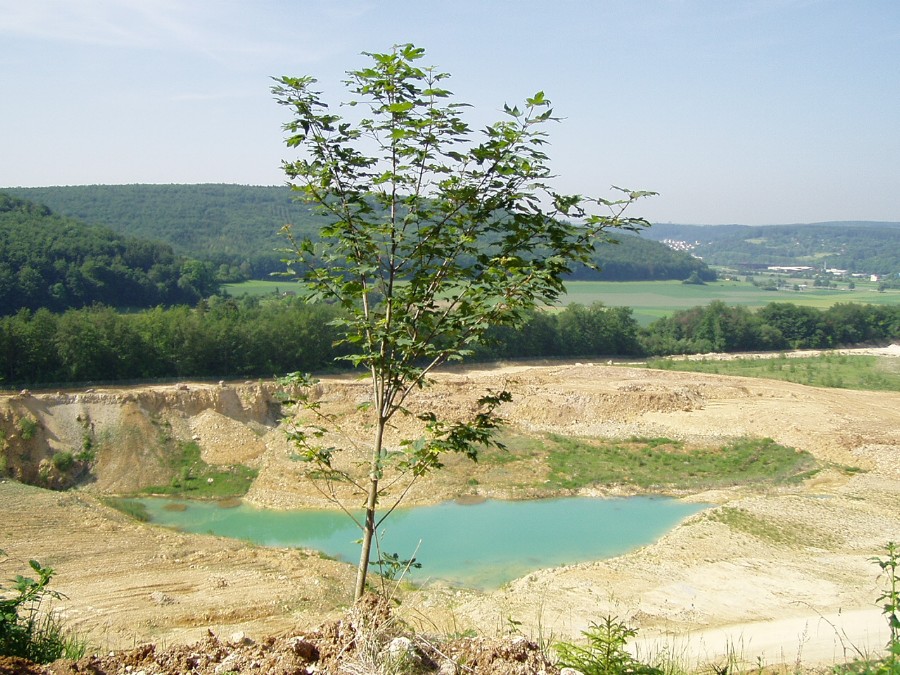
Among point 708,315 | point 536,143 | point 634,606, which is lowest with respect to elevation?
point 634,606

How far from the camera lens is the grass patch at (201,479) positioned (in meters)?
26.2

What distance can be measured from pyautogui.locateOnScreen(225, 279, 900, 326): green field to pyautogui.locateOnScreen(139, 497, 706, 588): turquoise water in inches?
1968

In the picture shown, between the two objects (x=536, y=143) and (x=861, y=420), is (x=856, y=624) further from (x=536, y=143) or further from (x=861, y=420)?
(x=861, y=420)

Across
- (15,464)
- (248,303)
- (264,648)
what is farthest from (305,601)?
(248,303)

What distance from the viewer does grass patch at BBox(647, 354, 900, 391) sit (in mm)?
45688

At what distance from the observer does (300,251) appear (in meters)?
5.38

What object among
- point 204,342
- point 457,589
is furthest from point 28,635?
point 204,342

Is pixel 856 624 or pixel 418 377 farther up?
pixel 418 377

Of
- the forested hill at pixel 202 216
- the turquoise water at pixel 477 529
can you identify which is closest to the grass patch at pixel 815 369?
the turquoise water at pixel 477 529

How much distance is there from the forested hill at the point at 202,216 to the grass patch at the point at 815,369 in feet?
111

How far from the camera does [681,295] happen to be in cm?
10725

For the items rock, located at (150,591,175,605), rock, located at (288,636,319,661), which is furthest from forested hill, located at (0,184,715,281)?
rock, located at (288,636,319,661)

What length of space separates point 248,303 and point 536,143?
51.1 m

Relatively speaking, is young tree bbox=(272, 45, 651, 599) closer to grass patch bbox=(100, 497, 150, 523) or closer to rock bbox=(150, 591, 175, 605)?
rock bbox=(150, 591, 175, 605)
